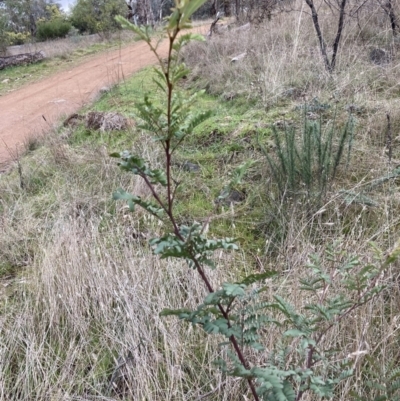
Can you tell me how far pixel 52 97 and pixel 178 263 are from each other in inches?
267

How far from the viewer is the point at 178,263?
6.41 ft

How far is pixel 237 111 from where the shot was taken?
13.8 ft

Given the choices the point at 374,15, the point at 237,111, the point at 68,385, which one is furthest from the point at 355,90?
the point at 68,385

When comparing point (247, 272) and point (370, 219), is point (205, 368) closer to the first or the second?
point (247, 272)

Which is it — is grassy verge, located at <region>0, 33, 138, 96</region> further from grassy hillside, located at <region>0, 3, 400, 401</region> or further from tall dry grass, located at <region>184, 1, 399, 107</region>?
grassy hillside, located at <region>0, 3, 400, 401</region>

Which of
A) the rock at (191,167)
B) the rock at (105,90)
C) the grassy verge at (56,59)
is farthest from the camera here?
the grassy verge at (56,59)

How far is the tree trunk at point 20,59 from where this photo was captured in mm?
11875

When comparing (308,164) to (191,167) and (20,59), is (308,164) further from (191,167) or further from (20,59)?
(20,59)

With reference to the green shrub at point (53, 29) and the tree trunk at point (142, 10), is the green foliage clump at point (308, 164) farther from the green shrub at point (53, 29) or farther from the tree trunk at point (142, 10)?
the green shrub at point (53, 29)

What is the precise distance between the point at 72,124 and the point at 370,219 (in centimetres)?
398

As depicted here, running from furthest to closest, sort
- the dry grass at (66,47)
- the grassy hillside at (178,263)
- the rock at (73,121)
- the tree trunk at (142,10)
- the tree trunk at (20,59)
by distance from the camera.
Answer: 1. the dry grass at (66,47)
2. the tree trunk at (20,59)
3. the tree trunk at (142,10)
4. the rock at (73,121)
5. the grassy hillside at (178,263)

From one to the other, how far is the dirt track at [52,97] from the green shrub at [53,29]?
30.3 ft

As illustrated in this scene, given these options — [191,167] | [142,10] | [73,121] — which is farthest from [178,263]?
[142,10]

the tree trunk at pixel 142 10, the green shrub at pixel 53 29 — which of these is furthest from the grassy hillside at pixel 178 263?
the green shrub at pixel 53 29
